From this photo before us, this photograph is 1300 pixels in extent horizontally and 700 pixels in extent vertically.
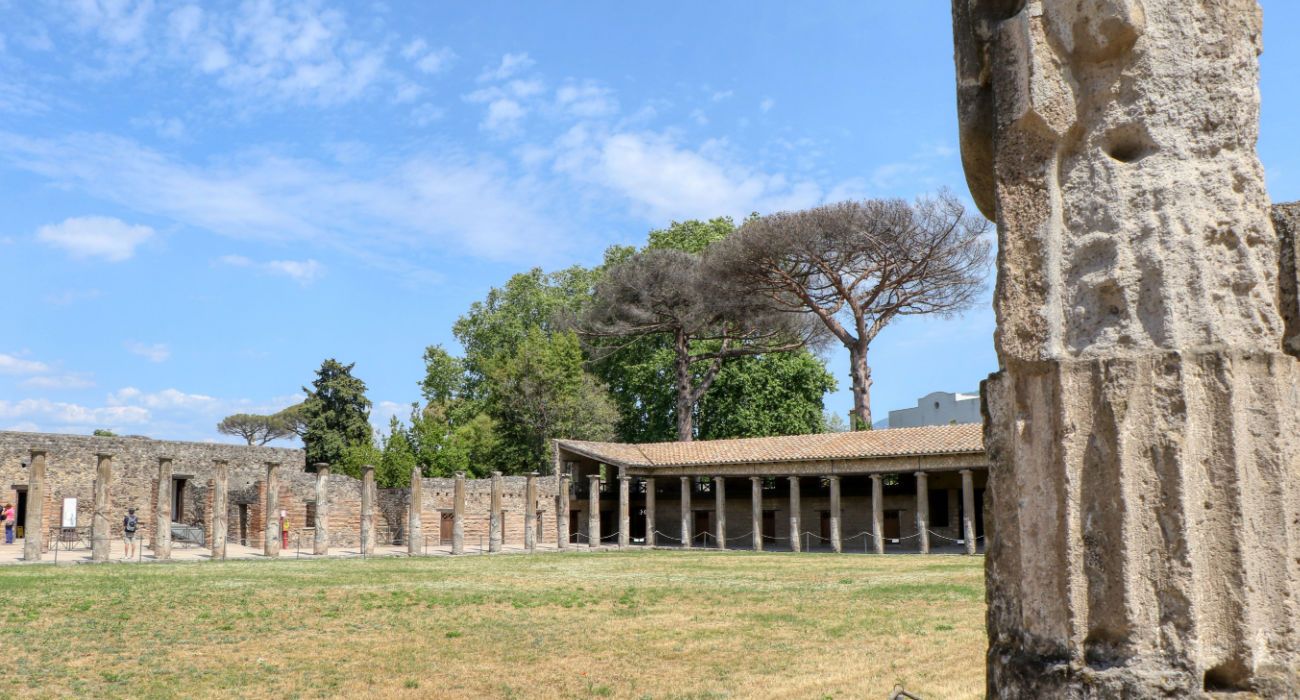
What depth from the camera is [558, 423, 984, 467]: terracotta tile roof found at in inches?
1123

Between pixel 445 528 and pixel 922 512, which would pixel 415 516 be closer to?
pixel 445 528

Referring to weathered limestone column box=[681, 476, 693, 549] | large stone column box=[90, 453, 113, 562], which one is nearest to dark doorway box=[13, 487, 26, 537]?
large stone column box=[90, 453, 113, 562]

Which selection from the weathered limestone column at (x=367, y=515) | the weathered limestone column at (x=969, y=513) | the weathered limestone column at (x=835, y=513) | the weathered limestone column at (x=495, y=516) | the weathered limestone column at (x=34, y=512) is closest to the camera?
the weathered limestone column at (x=34, y=512)

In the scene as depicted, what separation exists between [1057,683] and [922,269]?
33915mm

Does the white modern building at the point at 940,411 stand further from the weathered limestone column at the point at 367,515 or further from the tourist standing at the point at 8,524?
the tourist standing at the point at 8,524

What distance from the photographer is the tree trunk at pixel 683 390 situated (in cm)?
4031

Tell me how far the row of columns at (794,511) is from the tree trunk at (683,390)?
5134mm

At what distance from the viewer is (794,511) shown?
3062 centimetres

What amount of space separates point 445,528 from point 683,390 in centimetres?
1074

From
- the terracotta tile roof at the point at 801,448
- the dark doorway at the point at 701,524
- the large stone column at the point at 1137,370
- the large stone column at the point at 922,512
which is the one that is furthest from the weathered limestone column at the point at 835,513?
the large stone column at the point at 1137,370

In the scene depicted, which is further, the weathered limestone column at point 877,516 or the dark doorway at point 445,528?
the dark doorway at point 445,528

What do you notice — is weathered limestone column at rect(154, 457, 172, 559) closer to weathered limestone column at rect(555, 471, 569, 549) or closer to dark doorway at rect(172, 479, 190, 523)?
dark doorway at rect(172, 479, 190, 523)

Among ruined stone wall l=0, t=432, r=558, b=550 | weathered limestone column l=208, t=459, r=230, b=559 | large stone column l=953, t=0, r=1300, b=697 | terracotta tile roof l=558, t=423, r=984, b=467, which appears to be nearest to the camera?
large stone column l=953, t=0, r=1300, b=697

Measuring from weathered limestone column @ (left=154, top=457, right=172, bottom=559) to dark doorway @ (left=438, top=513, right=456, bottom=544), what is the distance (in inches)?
423
